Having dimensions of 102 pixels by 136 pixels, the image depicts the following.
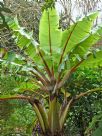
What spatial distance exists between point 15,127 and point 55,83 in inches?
56.8

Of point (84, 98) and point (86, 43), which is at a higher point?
point (86, 43)

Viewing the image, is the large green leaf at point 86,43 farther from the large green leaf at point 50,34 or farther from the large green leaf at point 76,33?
the large green leaf at point 50,34

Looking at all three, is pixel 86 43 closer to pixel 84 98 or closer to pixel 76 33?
pixel 76 33

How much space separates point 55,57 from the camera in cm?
587

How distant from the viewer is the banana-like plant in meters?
5.62

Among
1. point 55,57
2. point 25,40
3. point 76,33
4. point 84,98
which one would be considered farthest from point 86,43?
point 84,98

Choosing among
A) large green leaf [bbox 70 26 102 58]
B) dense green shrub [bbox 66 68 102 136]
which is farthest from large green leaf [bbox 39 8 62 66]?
dense green shrub [bbox 66 68 102 136]

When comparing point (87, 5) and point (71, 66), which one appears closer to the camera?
point (71, 66)

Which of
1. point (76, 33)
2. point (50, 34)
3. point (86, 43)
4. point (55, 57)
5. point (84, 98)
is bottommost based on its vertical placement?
point (84, 98)

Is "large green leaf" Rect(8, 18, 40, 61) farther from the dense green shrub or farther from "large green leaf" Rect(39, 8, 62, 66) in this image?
the dense green shrub

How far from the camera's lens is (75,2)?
16.3 m

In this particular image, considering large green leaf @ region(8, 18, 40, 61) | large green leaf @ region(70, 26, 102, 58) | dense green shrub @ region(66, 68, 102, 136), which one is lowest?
dense green shrub @ region(66, 68, 102, 136)

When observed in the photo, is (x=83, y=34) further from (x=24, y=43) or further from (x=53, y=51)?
(x=24, y=43)

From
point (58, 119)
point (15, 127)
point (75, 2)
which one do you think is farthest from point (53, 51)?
point (75, 2)
